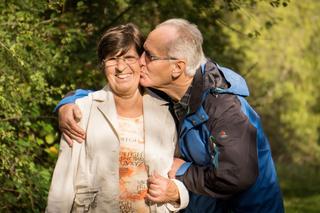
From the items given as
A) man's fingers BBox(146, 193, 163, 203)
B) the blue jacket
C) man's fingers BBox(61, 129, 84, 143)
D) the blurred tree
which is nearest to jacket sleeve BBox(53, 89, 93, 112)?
man's fingers BBox(61, 129, 84, 143)

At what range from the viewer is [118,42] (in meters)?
4.23

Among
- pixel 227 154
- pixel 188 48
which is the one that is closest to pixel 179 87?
pixel 188 48

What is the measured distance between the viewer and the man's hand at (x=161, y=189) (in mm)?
4043

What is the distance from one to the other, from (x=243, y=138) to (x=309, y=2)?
60.5 ft

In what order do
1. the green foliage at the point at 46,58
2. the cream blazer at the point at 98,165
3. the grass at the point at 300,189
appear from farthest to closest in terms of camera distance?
the grass at the point at 300,189
the green foliage at the point at 46,58
the cream blazer at the point at 98,165

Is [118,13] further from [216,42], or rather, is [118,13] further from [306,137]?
[306,137]

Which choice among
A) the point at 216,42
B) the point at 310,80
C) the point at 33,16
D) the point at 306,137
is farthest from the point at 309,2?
the point at 33,16

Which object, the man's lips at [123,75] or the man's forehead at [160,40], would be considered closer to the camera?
the man's lips at [123,75]

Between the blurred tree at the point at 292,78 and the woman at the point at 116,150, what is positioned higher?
the woman at the point at 116,150

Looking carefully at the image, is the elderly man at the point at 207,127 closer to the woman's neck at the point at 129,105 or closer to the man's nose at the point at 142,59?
the man's nose at the point at 142,59

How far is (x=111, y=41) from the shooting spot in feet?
13.9

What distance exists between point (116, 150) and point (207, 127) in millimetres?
540

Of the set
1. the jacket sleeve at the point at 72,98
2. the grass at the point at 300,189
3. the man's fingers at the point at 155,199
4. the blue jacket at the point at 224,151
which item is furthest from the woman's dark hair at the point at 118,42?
the grass at the point at 300,189

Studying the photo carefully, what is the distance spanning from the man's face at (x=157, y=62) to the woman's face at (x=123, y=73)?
65 millimetres
